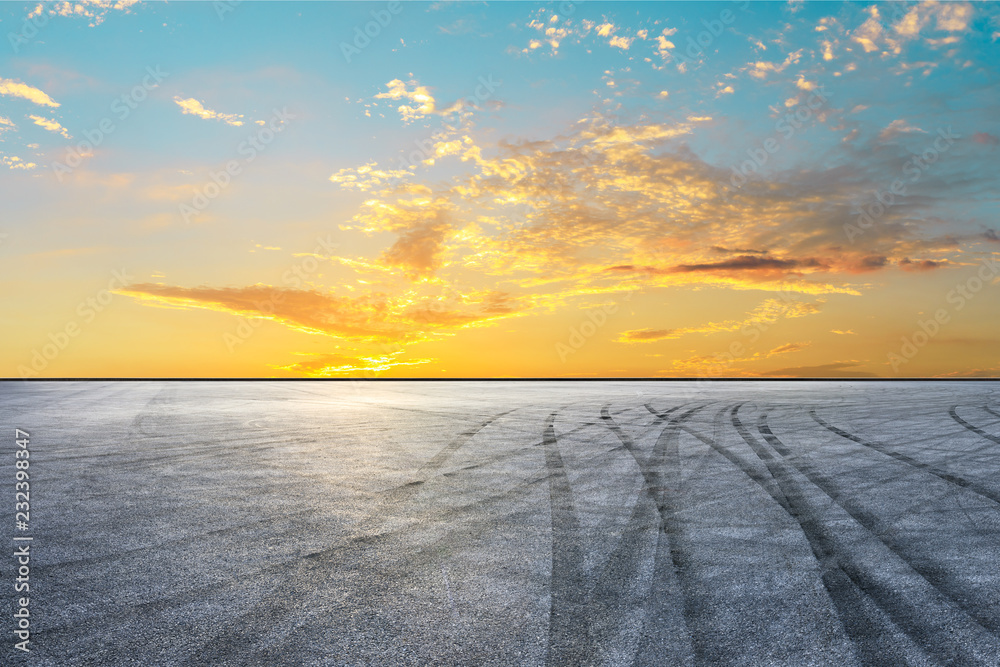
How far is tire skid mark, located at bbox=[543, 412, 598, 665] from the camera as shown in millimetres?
3910

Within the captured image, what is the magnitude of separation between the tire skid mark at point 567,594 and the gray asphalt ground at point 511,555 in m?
0.03

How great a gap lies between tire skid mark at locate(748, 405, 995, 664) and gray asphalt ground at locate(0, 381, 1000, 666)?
24 mm

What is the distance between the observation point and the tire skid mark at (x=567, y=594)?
3.91 m

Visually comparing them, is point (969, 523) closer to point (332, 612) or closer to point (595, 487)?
point (595, 487)

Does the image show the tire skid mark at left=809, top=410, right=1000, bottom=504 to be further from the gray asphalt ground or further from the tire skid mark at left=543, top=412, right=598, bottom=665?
the tire skid mark at left=543, top=412, right=598, bottom=665

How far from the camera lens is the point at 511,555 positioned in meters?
5.77

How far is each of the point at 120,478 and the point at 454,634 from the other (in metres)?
7.62

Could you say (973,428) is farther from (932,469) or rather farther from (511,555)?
(511,555)

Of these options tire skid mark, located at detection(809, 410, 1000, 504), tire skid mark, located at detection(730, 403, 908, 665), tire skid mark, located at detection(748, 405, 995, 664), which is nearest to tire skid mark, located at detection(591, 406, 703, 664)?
tire skid mark, located at detection(730, 403, 908, 665)

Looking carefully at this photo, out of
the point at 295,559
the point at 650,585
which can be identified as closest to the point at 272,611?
the point at 295,559

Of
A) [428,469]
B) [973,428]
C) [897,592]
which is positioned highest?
[973,428]

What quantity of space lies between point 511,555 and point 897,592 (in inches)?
126

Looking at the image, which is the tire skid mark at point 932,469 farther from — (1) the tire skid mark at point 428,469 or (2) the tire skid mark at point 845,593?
(1) the tire skid mark at point 428,469

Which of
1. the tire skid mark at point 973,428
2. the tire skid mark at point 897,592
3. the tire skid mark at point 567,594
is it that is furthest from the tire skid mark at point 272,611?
the tire skid mark at point 973,428
